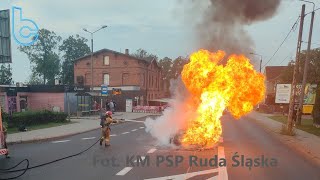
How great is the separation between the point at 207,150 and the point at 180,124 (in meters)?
2.12

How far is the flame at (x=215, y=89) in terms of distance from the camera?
14.9 m

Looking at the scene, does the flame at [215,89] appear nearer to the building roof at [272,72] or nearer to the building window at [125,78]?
the building window at [125,78]

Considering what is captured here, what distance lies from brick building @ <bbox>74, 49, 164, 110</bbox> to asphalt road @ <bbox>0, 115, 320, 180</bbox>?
128 ft

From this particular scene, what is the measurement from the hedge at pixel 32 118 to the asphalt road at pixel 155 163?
6.34m

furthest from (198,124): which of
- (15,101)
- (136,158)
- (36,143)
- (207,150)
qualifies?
(15,101)

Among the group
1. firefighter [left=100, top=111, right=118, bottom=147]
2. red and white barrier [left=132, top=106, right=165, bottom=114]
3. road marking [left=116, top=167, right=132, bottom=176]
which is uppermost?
firefighter [left=100, top=111, right=118, bottom=147]

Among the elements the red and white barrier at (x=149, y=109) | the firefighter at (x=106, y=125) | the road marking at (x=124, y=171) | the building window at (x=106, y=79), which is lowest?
the red and white barrier at (x=149, y=109)

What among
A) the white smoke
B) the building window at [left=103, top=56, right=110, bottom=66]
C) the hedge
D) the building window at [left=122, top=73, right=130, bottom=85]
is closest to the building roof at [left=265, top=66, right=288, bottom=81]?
the building window at [left=122, top=73, right=130, bottom=85]

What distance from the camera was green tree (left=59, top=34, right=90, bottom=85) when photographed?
8125 cm

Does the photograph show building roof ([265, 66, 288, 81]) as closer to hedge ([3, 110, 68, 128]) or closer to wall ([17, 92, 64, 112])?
wall ([17, 92, 64, 112])

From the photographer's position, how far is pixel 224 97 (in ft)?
49.8

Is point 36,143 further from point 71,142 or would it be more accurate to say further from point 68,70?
point 68,70

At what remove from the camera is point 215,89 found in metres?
15.0

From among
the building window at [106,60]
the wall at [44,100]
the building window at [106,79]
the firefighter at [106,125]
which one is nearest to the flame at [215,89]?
the firefighter at [106,125]
